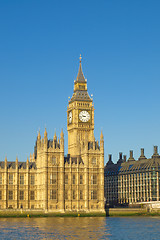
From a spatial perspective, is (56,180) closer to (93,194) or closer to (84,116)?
(93,194)

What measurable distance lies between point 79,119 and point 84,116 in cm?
196

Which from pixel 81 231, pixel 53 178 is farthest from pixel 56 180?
pixel 81 231

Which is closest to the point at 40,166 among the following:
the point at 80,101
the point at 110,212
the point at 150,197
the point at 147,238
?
the point at 110,212

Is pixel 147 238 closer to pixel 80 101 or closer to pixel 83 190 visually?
pixel 83 190

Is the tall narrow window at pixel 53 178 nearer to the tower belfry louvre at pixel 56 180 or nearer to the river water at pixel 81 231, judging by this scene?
the tower belfry louvre at pixel 56 180

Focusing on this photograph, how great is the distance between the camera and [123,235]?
99.9 m

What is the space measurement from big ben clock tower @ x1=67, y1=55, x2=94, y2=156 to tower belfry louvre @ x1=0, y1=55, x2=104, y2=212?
22235mm

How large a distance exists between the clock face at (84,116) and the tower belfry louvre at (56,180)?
24839 millimetres

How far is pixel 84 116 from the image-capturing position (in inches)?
7229

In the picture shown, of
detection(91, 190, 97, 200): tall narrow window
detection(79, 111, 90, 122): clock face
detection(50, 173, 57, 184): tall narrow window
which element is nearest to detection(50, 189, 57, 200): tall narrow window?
detection(50, 173, 57, 184): tall narrow window

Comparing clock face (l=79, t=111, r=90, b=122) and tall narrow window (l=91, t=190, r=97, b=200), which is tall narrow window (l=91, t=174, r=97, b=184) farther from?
clock face (l=79, t=111, r=90, b=122)

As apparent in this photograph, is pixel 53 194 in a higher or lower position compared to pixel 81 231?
higher

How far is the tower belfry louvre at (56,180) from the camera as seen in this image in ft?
497

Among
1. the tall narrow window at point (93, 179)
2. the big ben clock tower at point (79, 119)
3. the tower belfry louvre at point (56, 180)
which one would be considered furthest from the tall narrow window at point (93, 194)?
the big ben clock tower at point (79, 119)
